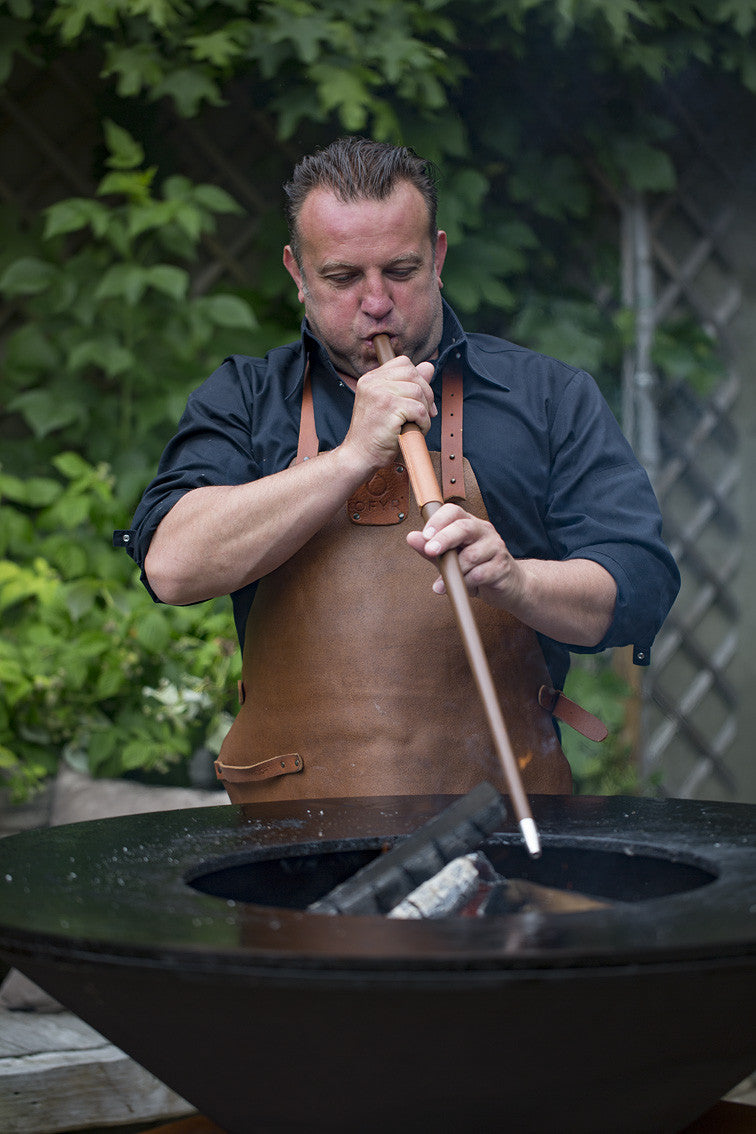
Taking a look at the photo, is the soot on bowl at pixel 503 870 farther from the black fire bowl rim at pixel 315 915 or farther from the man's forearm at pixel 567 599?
the man's forearm at pixel 567 599

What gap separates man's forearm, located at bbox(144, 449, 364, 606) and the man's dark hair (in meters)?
0.34

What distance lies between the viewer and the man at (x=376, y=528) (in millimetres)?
1464

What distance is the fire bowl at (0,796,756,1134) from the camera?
76 cm

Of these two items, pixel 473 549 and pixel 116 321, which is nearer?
pixel 473 549

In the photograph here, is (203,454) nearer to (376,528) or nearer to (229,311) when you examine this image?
(376,528)

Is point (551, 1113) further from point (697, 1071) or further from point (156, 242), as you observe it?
point (156, 242)

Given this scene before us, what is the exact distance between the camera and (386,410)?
137cm

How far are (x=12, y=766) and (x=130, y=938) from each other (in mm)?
1815

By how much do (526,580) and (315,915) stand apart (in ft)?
1.82

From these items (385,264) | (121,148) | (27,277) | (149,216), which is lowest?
(27,277)

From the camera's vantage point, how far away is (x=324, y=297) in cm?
157

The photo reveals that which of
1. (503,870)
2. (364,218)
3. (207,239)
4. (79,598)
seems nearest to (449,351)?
(364,218)

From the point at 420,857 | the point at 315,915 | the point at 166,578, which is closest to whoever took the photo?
the point at 315,915

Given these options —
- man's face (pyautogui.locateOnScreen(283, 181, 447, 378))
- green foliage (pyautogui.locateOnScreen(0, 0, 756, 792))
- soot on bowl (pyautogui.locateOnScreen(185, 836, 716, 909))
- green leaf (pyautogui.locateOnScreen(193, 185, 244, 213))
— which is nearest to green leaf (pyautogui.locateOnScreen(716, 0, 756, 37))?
green foliage (pyautogui.locateOnScreen(0, 0, 756, 792))
